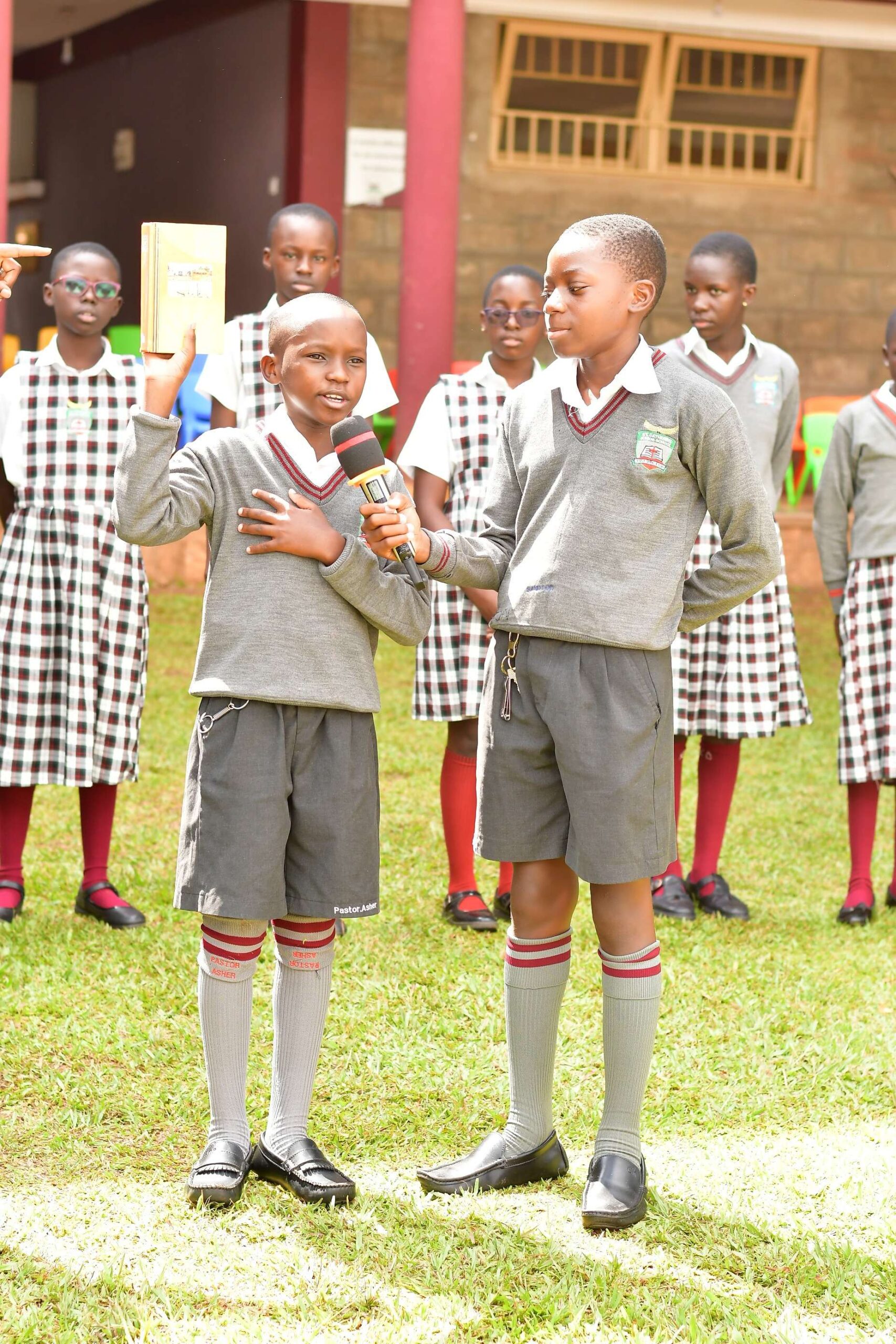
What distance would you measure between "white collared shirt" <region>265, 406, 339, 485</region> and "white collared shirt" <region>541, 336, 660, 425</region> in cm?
42

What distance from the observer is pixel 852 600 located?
4.84 meters

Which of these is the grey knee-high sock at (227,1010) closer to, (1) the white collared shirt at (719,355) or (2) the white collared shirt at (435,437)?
(2) the white collared shirt at (435,437)

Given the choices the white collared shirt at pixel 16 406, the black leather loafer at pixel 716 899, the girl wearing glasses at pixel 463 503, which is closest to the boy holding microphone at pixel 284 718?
the girl wearing glasses at pixel 463 503

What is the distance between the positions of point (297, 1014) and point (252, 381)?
1.91 m

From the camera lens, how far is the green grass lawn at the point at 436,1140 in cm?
255

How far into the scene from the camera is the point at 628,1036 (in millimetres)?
2875

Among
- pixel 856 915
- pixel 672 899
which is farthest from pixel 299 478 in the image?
pixel 856 915

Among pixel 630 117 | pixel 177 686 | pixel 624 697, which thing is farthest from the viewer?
pixel 630 117

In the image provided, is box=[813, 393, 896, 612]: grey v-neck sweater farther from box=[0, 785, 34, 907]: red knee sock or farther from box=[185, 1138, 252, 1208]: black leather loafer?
box=[185, 1138, 252, 1208]: black leather loafer

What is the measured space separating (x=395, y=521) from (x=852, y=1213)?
1.45 metres

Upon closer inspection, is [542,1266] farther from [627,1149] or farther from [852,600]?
[852,600]

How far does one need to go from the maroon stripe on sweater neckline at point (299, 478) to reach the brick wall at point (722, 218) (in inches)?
361

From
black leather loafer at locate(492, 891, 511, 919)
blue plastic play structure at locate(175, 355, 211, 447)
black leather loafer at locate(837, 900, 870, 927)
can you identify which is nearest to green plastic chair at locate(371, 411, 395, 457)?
blue plastic play structure at locate(175, 355, 211, 447)

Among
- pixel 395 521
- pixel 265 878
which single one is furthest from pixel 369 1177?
pixel 395 521
